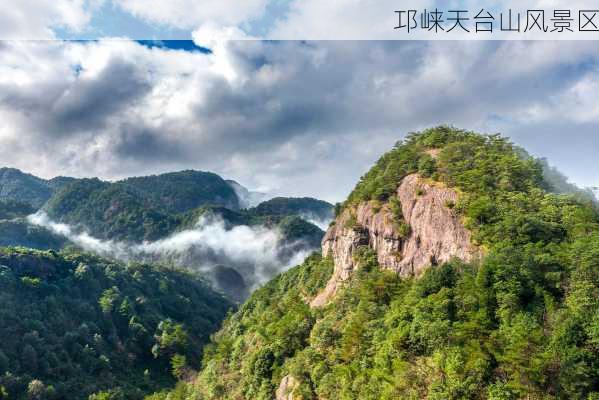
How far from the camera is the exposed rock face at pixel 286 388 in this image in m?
45.6

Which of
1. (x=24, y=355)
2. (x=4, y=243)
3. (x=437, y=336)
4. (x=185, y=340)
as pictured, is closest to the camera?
(x=437, y=336)

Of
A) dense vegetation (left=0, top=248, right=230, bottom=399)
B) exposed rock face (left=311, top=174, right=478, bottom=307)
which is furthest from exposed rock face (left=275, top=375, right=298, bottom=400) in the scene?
dense vegetation (left=0, top=248, right=230, bottom=399)

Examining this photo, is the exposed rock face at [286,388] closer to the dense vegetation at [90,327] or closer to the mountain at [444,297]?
the mountain at [444,297]

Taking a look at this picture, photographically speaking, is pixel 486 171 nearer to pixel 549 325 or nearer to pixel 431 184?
pixel 431 184

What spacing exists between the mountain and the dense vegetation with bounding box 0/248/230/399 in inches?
1153

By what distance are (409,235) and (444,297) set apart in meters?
13.4

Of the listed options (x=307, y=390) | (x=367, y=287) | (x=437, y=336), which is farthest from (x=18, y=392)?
(x=437, y=336)

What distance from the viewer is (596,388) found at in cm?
2855

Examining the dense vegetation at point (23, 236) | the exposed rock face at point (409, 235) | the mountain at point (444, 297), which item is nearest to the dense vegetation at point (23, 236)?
the dense vegetation at point (23, 236)

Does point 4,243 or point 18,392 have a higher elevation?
point 4,243

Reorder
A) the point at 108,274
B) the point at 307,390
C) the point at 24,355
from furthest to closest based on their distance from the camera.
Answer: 1. the point at 108,274
2. the point at 24,355
3. the point at 307,390

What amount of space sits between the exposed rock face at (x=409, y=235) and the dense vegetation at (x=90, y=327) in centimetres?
4535

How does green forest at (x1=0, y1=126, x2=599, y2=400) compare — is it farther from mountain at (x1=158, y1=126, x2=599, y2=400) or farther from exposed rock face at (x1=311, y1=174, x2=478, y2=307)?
exposed rock face at (x1=311, y1=174, x2=478, y2=307)

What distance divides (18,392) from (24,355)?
9.04 meters
